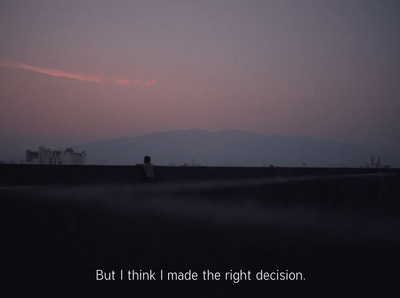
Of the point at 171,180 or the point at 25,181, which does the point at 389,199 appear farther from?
the point at 25,181

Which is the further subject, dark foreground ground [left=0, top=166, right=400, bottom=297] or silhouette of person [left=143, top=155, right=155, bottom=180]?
silhouette of person [left=143, top=155, right=155, bottom=180]

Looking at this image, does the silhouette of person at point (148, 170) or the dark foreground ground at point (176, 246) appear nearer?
the dark foreground ground at point (176, 246)

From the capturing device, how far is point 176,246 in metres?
7.31

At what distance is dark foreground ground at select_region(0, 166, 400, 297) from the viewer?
5.68 metres

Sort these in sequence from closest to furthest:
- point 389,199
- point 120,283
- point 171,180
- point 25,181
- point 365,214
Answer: point 120,283
point 25,181
point 365,214
point 171,180
point 389,199

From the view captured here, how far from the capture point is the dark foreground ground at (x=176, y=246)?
5.68 m

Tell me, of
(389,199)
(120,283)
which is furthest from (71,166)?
(389,199)

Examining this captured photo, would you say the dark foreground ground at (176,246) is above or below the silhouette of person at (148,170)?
below

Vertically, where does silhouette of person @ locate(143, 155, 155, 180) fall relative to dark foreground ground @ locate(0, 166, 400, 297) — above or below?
above

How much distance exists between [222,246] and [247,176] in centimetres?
1600

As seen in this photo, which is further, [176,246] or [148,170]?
[148,170]

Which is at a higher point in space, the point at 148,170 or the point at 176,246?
the point at 148,170

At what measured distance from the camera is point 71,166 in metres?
15.0

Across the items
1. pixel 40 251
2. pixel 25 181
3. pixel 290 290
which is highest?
pixel 25 181
